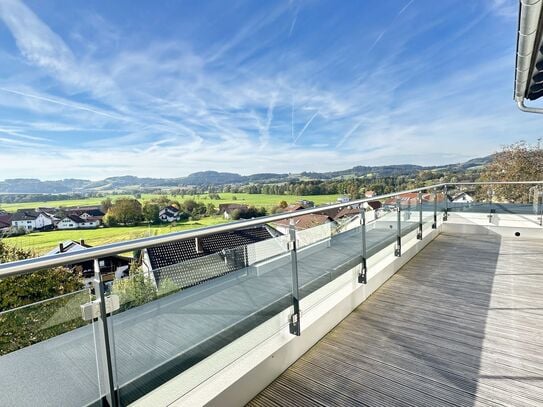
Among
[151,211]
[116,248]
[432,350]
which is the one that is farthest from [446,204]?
[151,211]

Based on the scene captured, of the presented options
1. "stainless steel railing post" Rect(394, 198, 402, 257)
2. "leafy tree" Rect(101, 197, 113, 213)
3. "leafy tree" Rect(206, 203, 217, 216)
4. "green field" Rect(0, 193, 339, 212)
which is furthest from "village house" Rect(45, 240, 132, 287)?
"leafy tree" Rect(101, 197, 113, 213)

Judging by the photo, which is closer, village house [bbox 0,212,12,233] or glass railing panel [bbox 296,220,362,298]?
glass railing panel [bbox 296,220,362,298]

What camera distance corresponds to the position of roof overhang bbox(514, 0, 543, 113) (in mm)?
3574

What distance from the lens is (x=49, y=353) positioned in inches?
47.9

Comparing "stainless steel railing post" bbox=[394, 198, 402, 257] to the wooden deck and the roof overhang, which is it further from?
the roof overhang

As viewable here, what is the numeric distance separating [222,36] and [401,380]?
37474 millimetres

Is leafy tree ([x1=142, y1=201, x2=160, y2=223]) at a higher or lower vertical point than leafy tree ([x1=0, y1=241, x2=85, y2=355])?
lower

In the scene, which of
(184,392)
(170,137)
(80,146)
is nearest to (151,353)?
(184,392)

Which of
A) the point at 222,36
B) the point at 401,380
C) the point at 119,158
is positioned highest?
the point at 222,36

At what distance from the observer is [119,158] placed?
47.2m

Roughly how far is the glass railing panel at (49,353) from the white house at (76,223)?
19.5m

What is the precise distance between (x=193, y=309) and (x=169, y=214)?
1762 centimetres

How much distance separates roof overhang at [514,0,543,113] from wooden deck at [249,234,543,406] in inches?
122

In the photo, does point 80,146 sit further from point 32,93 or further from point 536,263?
point 536,263
